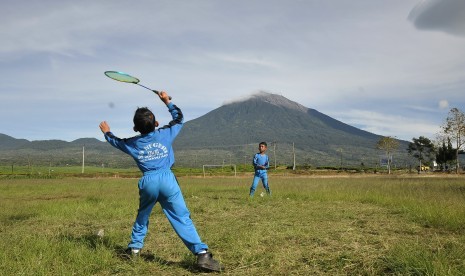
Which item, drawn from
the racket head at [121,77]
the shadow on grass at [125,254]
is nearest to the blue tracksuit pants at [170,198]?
the shadow on grass at [125,254]

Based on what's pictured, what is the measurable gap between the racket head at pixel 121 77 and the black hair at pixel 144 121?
27.7 inches

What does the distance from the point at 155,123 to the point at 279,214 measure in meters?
5.21

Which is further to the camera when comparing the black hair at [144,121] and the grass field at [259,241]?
the black hair at [144,121]

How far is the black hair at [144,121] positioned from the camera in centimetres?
526

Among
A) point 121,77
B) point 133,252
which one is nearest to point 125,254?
point 133,252

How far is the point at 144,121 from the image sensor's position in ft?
17.2

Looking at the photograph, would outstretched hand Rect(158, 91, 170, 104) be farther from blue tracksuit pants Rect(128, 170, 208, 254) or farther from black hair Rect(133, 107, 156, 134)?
blue tracksuit pants Rect(128, 170, 208, 254)

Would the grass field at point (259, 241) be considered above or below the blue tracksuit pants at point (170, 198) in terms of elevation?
below

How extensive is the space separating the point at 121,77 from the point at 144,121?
1.09 meters

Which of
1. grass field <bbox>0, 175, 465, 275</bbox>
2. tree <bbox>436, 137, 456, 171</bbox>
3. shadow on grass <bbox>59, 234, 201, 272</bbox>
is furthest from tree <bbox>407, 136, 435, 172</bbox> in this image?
shadow on grass <bbox>59, 234, 201, 272</bbox>

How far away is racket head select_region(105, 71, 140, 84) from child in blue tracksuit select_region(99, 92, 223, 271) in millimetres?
674

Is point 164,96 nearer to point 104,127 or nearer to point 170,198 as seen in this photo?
point 104,127

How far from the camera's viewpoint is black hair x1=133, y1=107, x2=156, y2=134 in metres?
5.26

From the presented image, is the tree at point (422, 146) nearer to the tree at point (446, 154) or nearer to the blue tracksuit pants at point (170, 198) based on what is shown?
the tree at point (446, 154)
